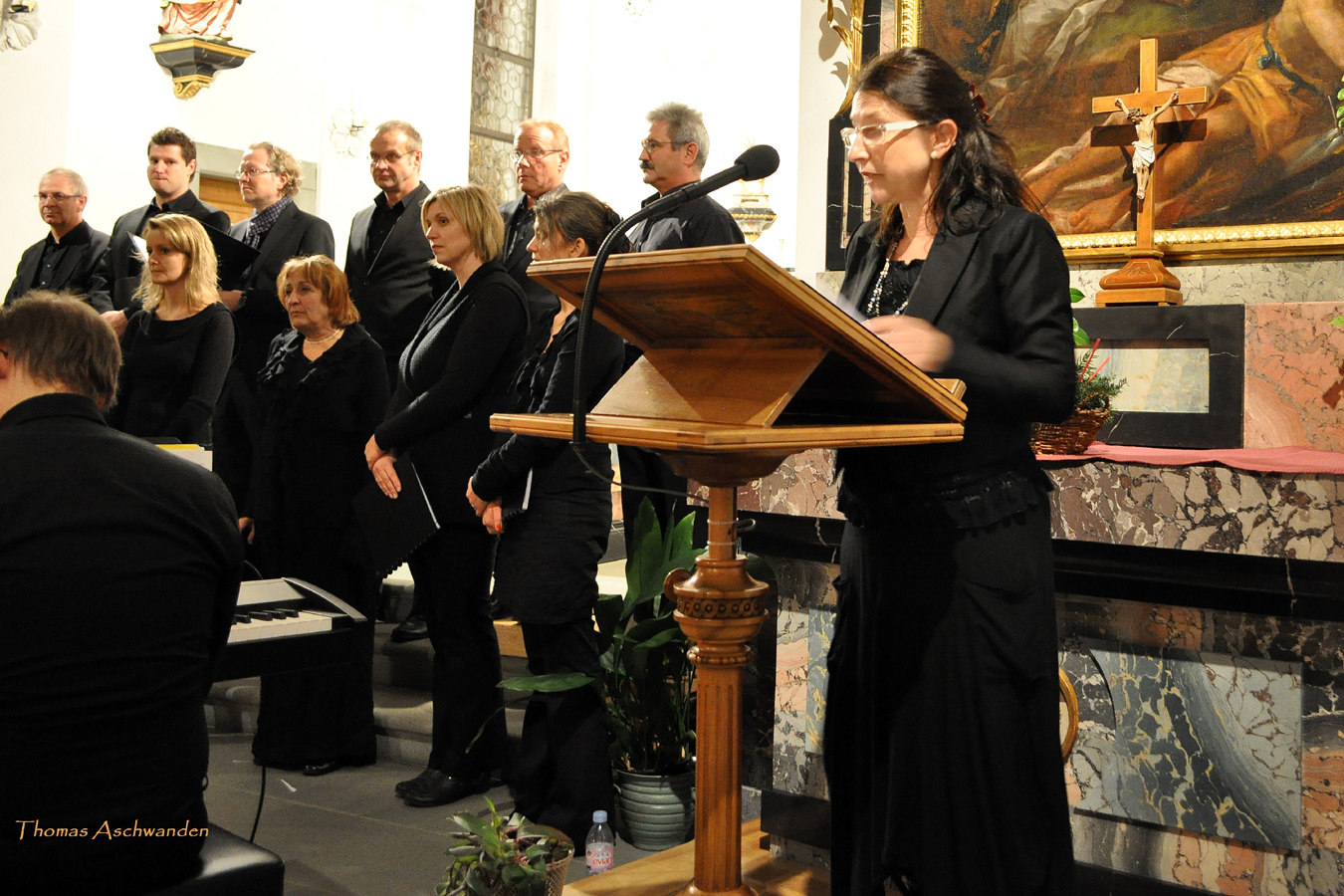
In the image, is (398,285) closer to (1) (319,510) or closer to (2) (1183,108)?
(1) (319,510)

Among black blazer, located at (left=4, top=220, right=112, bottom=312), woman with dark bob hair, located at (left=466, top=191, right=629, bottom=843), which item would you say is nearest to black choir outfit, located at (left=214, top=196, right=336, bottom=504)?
black blazer, located at (left=4, top=220, right=112, bottom=312)

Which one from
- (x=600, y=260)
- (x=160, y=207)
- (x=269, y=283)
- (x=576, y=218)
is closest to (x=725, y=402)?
(x=600, y=260)

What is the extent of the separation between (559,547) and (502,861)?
898 mm

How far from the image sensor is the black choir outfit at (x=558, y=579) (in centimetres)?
334

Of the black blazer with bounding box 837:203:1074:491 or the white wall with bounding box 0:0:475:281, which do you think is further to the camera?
the white wall with bounding box 0:0:475:281

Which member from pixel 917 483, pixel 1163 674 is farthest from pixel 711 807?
pixel 1163 674

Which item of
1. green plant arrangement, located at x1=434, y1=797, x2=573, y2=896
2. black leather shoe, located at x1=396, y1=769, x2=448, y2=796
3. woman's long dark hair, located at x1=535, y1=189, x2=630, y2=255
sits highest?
woman's long dark hair, located at x1=535, y1=189, x2=630, y2=255

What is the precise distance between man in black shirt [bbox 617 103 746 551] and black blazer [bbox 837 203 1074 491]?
91.3 inches

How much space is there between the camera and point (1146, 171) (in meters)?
3.88

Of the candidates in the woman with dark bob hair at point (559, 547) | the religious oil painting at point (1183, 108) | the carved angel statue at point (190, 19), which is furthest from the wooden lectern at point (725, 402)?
the carved angel statue at point (190, 19)

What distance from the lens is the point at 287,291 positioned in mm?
4324

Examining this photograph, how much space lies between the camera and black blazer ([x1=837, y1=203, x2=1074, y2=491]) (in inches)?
71.6

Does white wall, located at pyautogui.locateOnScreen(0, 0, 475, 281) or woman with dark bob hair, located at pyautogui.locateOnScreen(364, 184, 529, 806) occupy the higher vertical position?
white wall, located at pyautogui.locateOnScreen(0, 0, 475, 281)

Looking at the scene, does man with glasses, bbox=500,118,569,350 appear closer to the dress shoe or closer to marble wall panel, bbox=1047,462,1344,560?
the dress shoe
